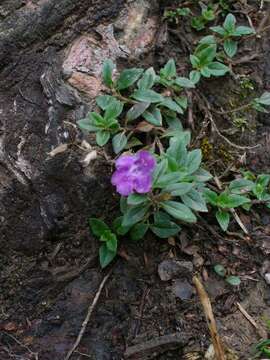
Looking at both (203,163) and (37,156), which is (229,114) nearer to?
(203,163)

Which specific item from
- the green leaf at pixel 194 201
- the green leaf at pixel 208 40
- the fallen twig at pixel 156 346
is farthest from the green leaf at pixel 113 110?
the fallen twig at pixel 156 346

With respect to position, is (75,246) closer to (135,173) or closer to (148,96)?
(135,173)

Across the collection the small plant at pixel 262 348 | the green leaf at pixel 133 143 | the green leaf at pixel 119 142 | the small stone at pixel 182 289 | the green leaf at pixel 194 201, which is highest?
the green leaf at pixel 119 142

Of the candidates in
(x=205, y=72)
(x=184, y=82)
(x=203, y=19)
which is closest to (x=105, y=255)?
(x=184, y=82)

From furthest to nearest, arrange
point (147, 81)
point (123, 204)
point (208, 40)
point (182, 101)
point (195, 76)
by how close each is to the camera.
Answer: point (208, 40)
point (195, 76)
point (182, 101)
point (147, 81)
point (123, 204)

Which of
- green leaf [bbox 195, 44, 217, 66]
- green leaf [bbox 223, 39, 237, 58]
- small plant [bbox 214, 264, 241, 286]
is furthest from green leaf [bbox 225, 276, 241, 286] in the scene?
green leaf [bbox 223, 39, 237, 58]

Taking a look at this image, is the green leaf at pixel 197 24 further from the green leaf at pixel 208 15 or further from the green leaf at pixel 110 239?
the green leaf at pixel 110 239

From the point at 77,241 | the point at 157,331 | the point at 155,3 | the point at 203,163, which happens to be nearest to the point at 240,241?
the point at 203,163
